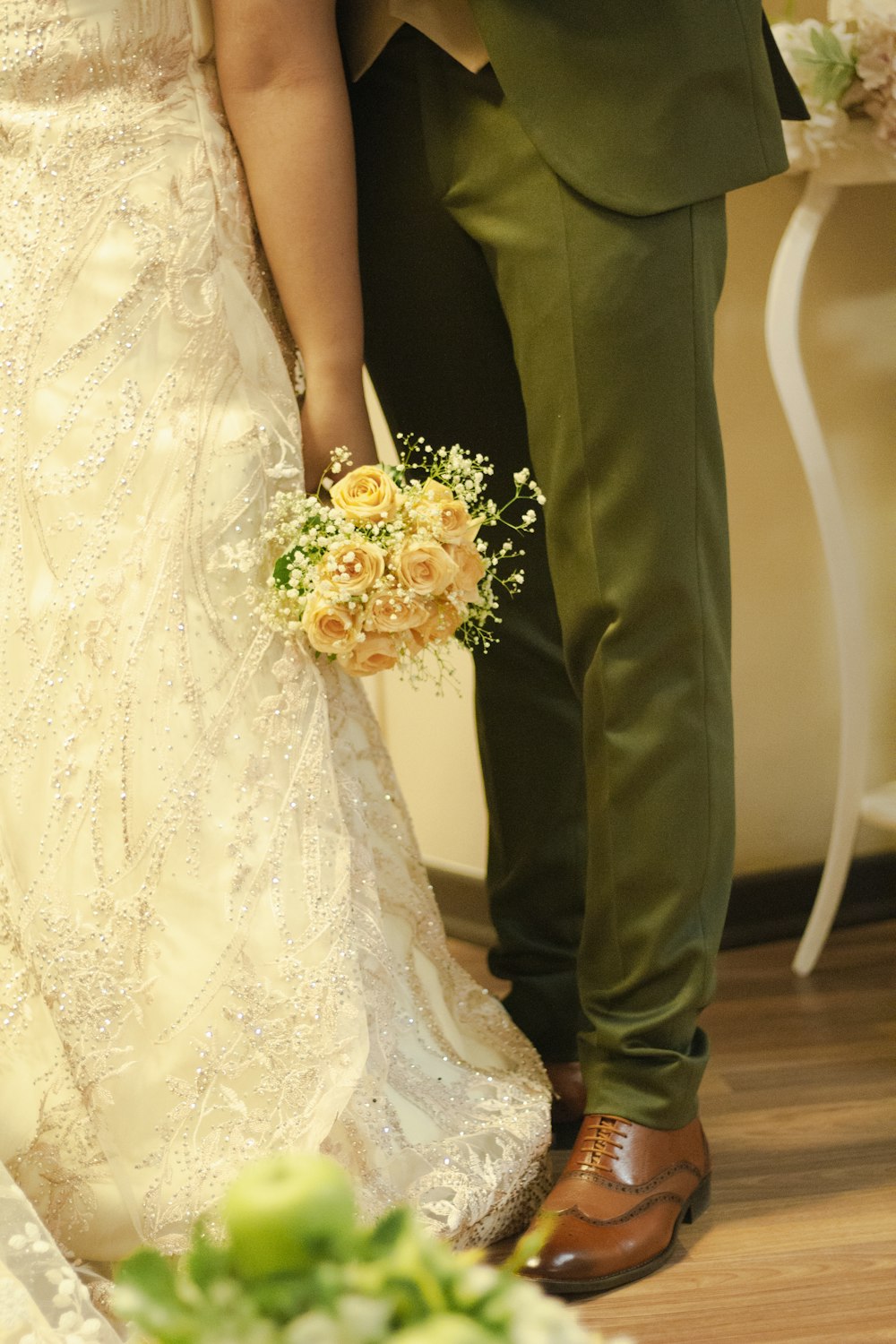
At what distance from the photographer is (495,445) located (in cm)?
130

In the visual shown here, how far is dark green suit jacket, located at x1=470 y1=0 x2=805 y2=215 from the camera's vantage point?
1.03 metres

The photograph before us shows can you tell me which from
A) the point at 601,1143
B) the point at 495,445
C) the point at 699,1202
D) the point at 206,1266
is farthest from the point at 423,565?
the point at 206,1266

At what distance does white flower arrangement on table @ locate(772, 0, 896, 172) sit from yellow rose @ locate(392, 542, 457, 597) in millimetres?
863

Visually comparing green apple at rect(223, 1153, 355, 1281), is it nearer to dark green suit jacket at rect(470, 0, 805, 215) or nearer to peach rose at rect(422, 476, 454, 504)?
peach rose at rect(422, 476, 454, 504)

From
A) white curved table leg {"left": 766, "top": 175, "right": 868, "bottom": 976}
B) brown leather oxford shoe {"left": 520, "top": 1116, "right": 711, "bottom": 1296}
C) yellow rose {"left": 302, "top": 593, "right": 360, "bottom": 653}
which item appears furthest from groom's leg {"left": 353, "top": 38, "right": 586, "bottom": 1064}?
white curved table leg {"left": 766, "top": 175, "right": 868, "bottom": 976}

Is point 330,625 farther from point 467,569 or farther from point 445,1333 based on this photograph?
point 445,1333

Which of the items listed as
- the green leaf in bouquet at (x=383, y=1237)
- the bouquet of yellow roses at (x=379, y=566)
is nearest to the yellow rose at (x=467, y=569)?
the bouquet of yellow roses at (x=379, y=566)

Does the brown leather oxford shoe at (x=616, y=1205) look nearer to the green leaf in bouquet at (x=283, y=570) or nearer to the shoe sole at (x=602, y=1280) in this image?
the shoe sole at (x=602, y=1280)

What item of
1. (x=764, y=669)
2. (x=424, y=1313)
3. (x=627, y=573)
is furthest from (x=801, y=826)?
(x=424, y=1313)

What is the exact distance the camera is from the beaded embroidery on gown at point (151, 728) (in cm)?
102

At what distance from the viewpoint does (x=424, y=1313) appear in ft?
1.00

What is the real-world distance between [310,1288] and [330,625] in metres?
0.74

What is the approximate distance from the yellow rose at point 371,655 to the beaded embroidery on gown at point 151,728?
0.06m

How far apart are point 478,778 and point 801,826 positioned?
0.48m
